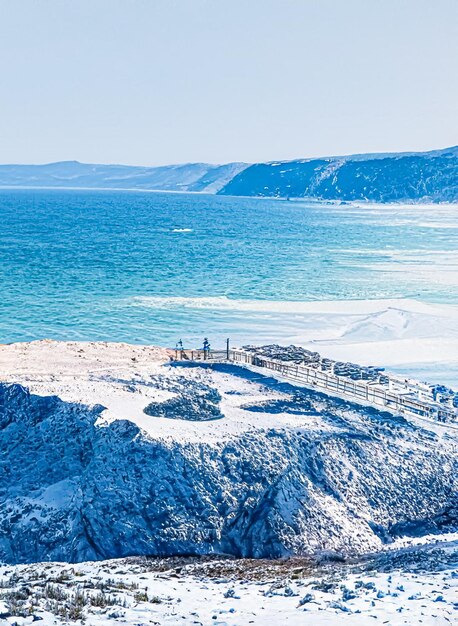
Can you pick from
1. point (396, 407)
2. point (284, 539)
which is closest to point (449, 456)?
point (396, 407)

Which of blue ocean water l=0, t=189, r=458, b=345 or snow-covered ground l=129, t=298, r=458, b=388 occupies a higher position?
blue ocean water l=0, t=189, r=458, b=345

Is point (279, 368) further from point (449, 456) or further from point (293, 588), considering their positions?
point (293, 588)

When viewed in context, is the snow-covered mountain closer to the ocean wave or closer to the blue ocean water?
the blue ocean water

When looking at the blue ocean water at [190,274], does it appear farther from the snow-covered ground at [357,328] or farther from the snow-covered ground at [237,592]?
the snow-covered ground at [237,592]

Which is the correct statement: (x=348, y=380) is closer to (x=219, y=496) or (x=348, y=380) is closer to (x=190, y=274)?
(x=219, y=496)

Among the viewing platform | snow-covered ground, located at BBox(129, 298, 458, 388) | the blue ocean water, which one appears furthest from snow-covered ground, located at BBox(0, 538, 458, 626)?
the blue ocean water

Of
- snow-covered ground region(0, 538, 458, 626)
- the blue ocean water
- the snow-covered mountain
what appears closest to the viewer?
snow-covered ground region(0, 538, 458, 626)

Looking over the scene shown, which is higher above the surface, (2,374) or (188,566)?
(2,374)

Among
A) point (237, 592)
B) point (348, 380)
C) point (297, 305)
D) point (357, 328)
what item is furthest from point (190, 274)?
point (237, 592)
